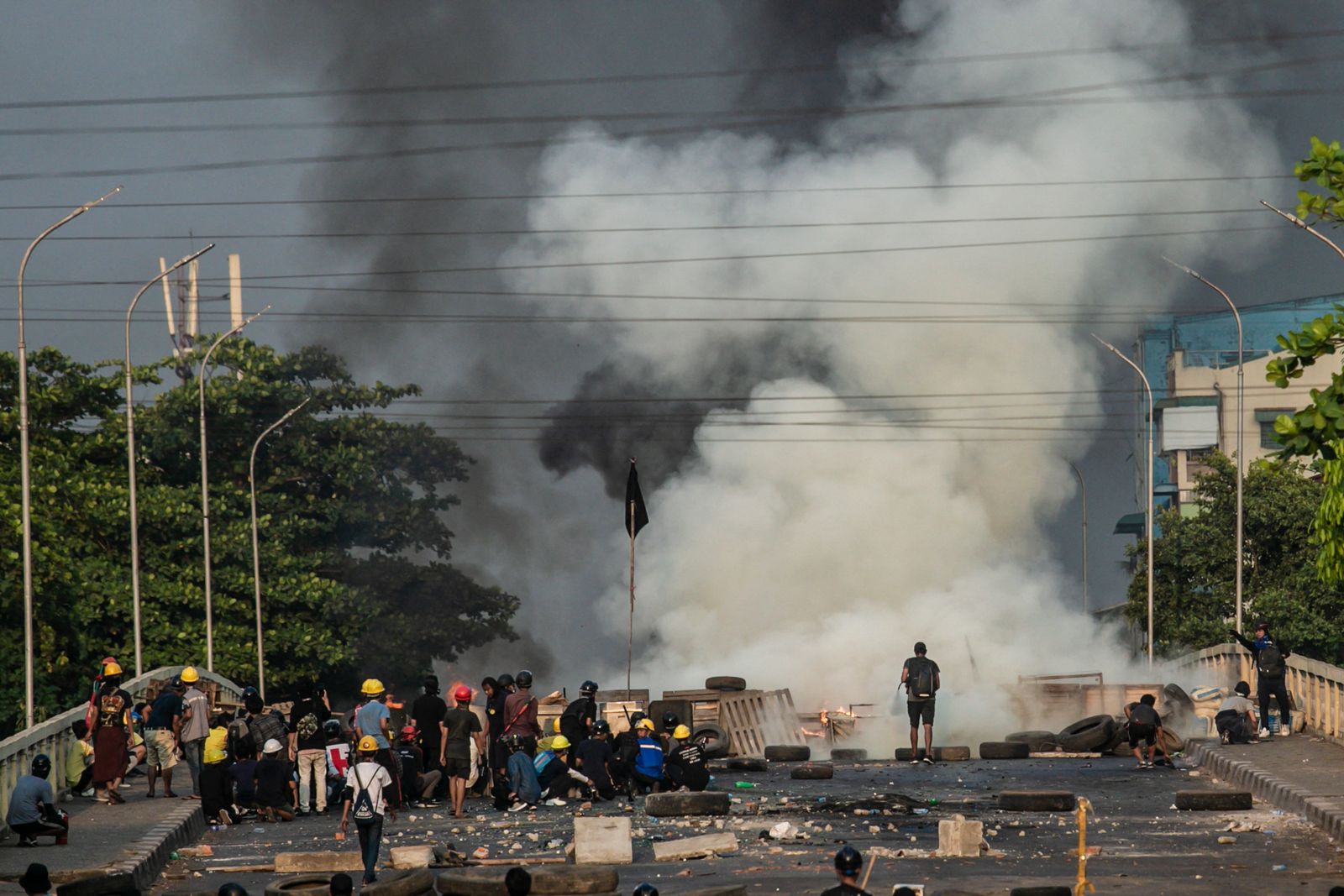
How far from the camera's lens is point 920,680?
31.7m

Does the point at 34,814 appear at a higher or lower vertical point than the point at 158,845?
higher

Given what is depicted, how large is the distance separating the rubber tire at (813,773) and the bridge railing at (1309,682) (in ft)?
25.2

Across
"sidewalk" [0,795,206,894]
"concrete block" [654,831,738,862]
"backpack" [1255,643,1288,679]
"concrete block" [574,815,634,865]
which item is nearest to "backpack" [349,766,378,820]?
"sidewalk" [0,795,206,894]

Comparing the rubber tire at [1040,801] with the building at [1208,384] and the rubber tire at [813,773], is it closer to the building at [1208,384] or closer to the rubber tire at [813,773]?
the rubber tire at [813,773]

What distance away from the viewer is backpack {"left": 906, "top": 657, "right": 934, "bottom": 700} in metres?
31.7

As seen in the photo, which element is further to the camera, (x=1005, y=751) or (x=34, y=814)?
(x=1005, y=751)

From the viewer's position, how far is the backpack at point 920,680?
3169 cm

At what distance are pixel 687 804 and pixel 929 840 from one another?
4082 millimetres

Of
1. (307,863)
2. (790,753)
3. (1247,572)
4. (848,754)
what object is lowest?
(848,754)

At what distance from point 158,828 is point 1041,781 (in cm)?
1236

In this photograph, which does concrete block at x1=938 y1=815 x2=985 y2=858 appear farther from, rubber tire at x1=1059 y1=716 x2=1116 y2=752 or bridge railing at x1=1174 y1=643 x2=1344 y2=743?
rubber tire at x1=1059 y1=716 x2=1116 y2=752

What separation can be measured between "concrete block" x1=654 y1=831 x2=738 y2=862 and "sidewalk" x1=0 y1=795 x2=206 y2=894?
17.4ft

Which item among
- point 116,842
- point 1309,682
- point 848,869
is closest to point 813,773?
point 1309,682

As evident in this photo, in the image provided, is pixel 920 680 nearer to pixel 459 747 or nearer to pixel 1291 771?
pixel 1291 771
